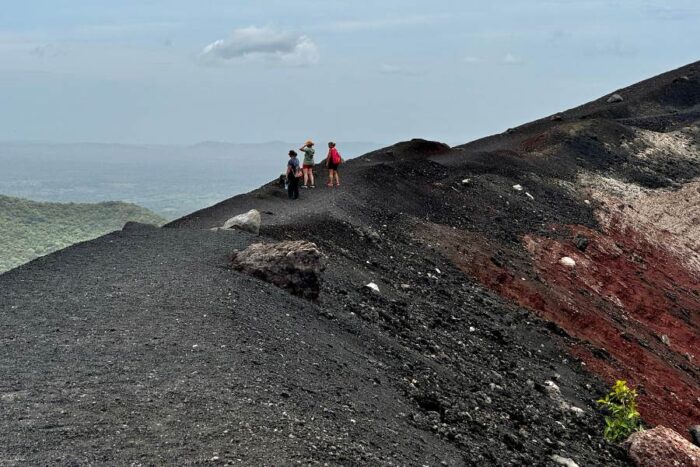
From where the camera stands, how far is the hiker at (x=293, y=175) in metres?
24.9

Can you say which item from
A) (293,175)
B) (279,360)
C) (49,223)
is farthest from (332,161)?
(49,223)

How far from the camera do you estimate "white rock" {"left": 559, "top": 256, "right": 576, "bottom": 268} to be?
26062 millimetres

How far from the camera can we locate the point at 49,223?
5984cm

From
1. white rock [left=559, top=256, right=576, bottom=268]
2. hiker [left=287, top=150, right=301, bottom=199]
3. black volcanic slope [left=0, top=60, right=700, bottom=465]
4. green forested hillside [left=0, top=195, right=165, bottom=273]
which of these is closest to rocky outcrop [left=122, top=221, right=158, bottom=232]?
black volcanic slope [left=0, top=60, right=700, bottom=465]

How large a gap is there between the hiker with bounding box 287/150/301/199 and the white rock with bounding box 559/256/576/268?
32.4 ft

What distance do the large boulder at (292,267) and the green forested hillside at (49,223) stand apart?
3617cm

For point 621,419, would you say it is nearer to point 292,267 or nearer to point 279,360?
point 292,267

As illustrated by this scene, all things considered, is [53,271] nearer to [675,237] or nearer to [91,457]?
[91,457]

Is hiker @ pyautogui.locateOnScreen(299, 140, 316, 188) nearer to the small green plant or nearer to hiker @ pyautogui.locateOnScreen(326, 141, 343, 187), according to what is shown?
hiker @ pyautogui.locateOnScreen(326, 141, 343, 187)

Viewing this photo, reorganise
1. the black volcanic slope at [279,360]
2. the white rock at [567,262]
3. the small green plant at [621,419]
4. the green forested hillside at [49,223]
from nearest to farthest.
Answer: the black volcanic slope at [279,360] < the small green plant at [621,419] < the white rock at [567,262] < the green forested hillside at [49,223]

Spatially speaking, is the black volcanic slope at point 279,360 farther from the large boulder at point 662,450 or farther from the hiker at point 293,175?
the hiker at point 293,175

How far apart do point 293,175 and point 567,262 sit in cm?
1039

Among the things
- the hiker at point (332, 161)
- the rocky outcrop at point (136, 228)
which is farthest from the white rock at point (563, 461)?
the hiker at point (332, 161)

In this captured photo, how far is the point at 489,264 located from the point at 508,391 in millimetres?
9077
